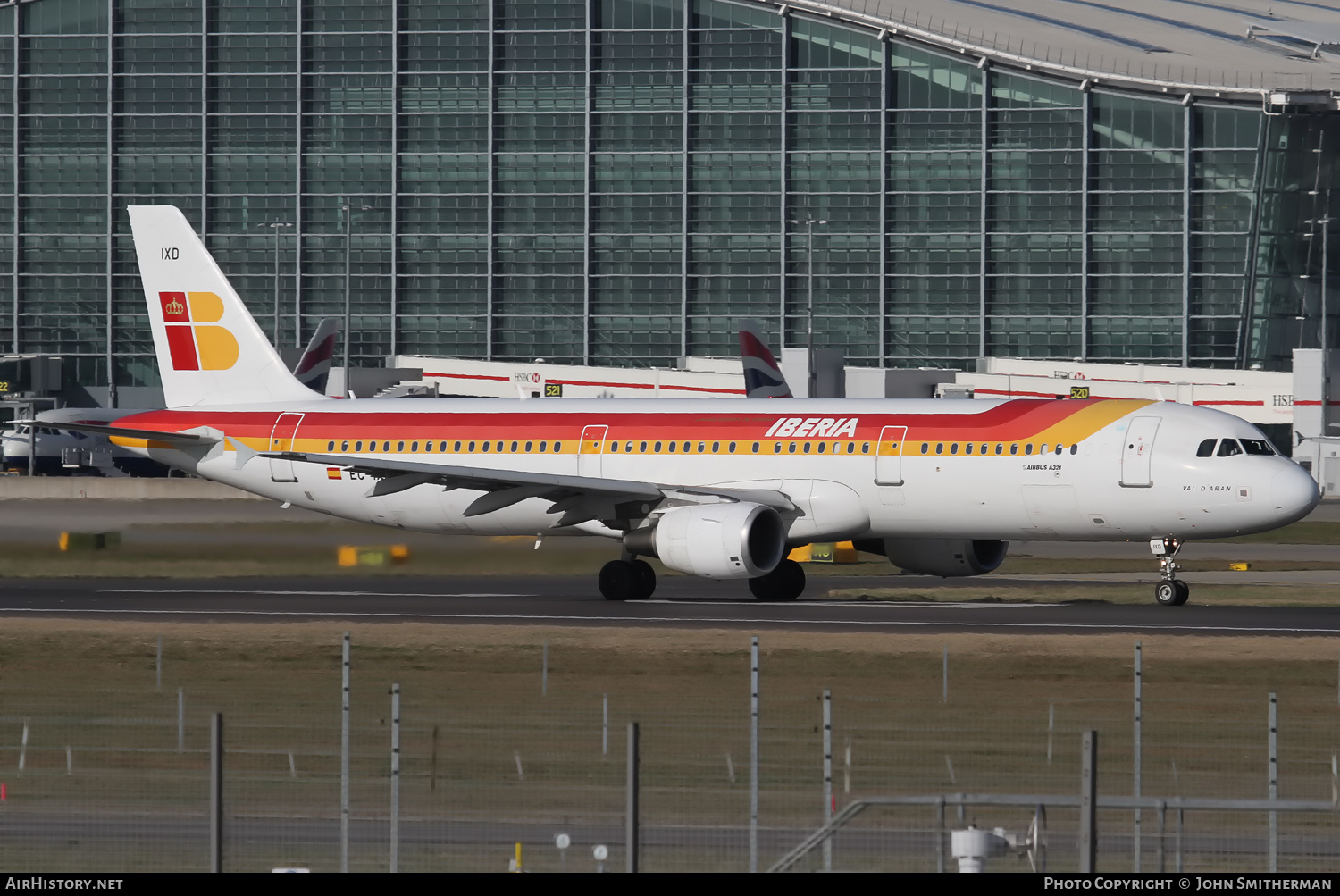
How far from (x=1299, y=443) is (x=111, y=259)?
220 feet

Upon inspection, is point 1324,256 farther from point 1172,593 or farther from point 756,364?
point 1172,593

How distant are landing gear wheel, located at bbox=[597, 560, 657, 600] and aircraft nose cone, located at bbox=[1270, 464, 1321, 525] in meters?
11.8

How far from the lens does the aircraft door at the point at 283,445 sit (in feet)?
140

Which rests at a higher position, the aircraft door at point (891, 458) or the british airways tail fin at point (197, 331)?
the british airways tail fin at point (197, 331)

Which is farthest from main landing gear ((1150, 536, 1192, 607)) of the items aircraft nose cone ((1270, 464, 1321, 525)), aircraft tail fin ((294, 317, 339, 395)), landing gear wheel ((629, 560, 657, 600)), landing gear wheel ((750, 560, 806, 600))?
aircraft tail fin ((294, 317, 339, 395))

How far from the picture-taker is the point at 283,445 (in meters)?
42.8

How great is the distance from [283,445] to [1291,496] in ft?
67.4

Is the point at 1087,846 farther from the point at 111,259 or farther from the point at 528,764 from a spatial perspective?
the point at 111,259

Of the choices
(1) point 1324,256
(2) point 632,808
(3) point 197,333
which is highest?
(1) point 1324,256

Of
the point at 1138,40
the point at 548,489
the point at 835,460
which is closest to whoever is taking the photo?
the point at 835,460

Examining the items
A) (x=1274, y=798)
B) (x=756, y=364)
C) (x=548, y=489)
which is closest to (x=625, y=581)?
(x=548, y=489)

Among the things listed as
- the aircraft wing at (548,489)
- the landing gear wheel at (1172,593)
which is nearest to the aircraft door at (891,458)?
the aircraft wing at (548,489)

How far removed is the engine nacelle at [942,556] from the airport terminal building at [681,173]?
66.5 metres

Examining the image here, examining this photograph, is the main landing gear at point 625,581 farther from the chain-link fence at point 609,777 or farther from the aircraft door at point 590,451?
the chain-link fence at point 609,777
